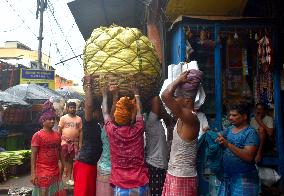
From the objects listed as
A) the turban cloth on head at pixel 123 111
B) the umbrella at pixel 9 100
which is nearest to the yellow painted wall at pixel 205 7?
the turban cloth on head at pixel 123 111

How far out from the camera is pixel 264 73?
643cm

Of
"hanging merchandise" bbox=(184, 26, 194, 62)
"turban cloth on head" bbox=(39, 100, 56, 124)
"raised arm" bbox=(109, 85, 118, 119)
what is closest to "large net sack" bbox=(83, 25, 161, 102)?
"raised arm" bbox=(109, 85, 118, 119)

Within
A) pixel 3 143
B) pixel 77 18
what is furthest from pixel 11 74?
pixel 77 18

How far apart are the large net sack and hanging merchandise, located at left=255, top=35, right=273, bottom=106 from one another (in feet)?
8.00

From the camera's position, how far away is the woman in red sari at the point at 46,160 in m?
5.22

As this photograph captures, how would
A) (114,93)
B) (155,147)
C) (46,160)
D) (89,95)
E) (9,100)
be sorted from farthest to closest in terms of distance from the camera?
(9,100) → (46,160) → (155,147) → (89,95) → (114,93)

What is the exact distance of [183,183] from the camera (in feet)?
12.3

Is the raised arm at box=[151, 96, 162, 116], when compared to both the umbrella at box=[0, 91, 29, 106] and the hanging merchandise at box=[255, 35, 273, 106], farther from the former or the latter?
the umbrella at box=[0, 91, 29, 106]

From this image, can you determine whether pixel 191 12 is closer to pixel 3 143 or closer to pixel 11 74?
pixel 3 143

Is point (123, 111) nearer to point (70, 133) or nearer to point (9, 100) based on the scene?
point (70, 133)

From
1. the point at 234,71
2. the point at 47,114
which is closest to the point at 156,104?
the point at 47,114

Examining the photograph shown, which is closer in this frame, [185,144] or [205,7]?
[185,144]

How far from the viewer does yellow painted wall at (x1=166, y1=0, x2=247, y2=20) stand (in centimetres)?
620

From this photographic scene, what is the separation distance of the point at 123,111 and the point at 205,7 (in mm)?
3161
